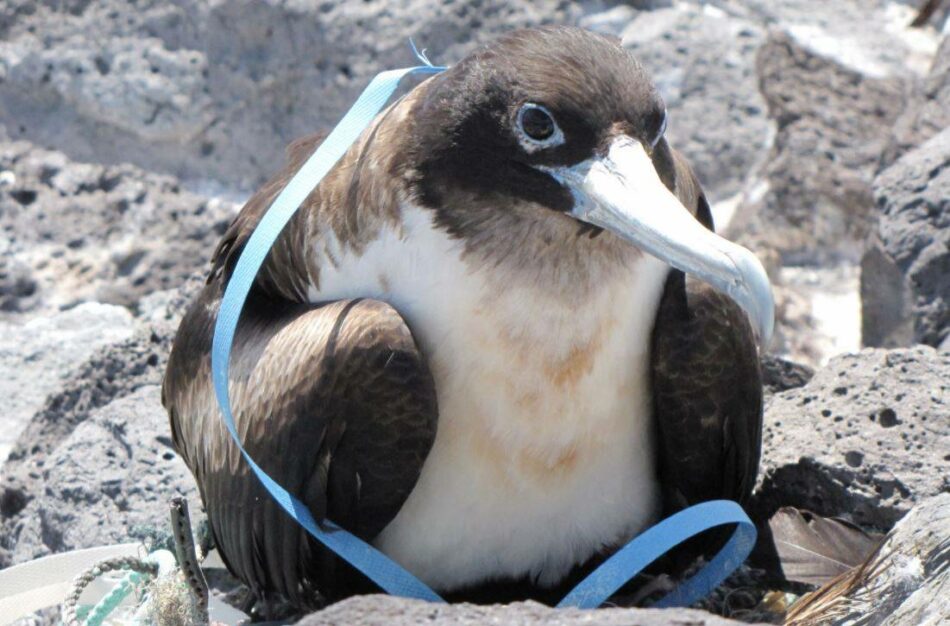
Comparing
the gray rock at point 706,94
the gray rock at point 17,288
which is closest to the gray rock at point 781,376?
the gray rock at point 706,94

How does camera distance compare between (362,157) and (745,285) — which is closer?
(745,285)

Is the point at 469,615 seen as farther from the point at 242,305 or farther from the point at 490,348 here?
the point at 242,305

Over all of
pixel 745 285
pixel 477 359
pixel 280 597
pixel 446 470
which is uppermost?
pixel 745 285

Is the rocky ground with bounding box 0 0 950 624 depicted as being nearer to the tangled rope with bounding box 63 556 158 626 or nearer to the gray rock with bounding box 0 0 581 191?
the gray rock with bounding box 0 0 581 191

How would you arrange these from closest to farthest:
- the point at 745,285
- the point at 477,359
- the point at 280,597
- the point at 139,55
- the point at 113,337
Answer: the point at 745,285 → the point at 477,359 → the point at 280,597 → the point at 113,337 → the point at 139,55

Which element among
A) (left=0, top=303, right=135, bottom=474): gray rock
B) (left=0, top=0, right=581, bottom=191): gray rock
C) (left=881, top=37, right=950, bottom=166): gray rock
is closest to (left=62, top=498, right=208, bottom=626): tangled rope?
(left=0, top=303, right=135, bottom=474): gray rock

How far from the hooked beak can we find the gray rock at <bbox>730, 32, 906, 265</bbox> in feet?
8.03

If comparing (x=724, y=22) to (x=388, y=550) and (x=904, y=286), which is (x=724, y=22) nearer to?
(x=904, y=286)

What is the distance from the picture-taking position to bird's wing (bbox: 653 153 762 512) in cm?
289

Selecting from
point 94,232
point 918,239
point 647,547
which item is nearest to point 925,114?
point 918,239

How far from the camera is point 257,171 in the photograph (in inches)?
195

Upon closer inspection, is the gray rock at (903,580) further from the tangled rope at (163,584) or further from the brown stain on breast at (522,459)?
the tangled rope at (163,584)

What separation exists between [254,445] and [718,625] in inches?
41.5

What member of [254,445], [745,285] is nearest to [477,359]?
[254,445]
